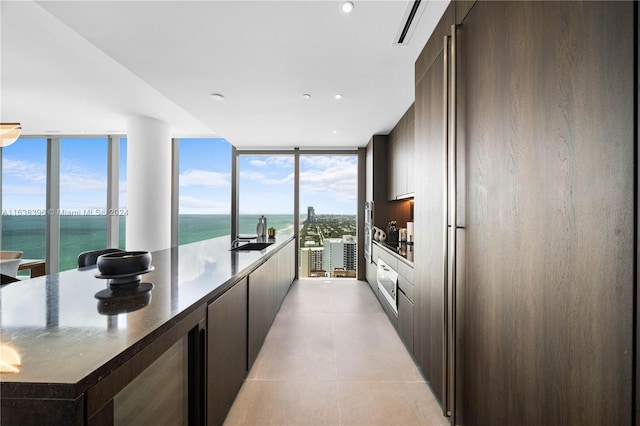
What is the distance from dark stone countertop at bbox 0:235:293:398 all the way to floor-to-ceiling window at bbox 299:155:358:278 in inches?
154

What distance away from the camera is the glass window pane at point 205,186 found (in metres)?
5.50

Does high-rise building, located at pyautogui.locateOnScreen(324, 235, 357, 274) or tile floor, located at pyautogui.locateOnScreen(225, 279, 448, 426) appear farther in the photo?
high-rise building, located at pyautogui.locateOnScreen(324, 235, 357, 274)

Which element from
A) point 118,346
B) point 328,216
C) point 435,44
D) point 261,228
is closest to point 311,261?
point 328,216

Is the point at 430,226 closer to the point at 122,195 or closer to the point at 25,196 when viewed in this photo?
the point at 122,195

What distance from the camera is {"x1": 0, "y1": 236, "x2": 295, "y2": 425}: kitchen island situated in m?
0.61

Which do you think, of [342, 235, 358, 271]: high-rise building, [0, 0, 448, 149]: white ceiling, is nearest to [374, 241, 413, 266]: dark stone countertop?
[342, 235, 358, 271]: high-rise building

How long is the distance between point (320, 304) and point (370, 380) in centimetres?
180

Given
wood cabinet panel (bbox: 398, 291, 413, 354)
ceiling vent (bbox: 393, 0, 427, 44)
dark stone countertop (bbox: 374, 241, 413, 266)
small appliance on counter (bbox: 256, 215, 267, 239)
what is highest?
ceiling vent (bbox: 393, 0, 427, 44)

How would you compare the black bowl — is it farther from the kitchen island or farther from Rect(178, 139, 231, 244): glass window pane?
Rect(178, 139, 231, 244): glass window pane

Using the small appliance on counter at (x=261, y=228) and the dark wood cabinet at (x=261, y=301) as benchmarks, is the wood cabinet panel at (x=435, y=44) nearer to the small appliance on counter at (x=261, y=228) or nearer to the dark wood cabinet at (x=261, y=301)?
the dark wood cabinet at (x=261, y=301)

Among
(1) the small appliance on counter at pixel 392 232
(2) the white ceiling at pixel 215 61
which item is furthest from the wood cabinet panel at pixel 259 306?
(1) the small appliance on counter at pixel 392 232

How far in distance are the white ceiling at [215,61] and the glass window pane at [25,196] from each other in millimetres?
1388

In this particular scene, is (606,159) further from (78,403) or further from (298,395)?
(298,395)

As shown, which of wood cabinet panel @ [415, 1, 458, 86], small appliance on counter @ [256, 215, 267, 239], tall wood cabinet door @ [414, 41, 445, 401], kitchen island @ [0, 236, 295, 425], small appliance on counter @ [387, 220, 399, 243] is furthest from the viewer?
small appliance on counter @ [387, 220, 399, 243]
